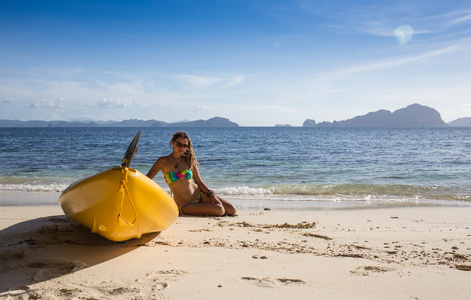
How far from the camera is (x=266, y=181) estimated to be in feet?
38.2

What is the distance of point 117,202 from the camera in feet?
11.1

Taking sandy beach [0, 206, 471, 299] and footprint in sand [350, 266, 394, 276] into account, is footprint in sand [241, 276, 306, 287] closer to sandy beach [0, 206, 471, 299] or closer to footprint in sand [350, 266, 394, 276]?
sandy beach [0, 206, 471, 299]

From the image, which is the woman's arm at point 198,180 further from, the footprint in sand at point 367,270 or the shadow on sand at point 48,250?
the footprint in sand at point 367,270

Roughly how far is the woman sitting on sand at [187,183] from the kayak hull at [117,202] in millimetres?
1820

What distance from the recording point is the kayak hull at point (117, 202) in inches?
131

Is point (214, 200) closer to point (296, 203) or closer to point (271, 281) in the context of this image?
point (296, 203)

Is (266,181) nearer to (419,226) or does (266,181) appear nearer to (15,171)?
(419,226)

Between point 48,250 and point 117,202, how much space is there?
3.10 ft

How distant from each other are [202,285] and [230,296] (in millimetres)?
302

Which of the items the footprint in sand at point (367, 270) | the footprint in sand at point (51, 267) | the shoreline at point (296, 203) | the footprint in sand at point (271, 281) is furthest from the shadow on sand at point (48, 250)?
the shoreline at point (296, 203)

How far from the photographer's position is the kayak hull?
10.9 feet

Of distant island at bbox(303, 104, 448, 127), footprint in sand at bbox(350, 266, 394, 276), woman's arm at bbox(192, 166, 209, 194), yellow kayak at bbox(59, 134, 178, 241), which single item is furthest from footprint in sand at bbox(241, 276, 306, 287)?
distant island at bbox(303, 104, 448, 127)

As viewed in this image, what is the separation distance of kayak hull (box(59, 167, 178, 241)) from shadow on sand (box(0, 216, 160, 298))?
0.23 meters

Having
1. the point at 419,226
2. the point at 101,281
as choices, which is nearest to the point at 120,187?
the point at 101,281
